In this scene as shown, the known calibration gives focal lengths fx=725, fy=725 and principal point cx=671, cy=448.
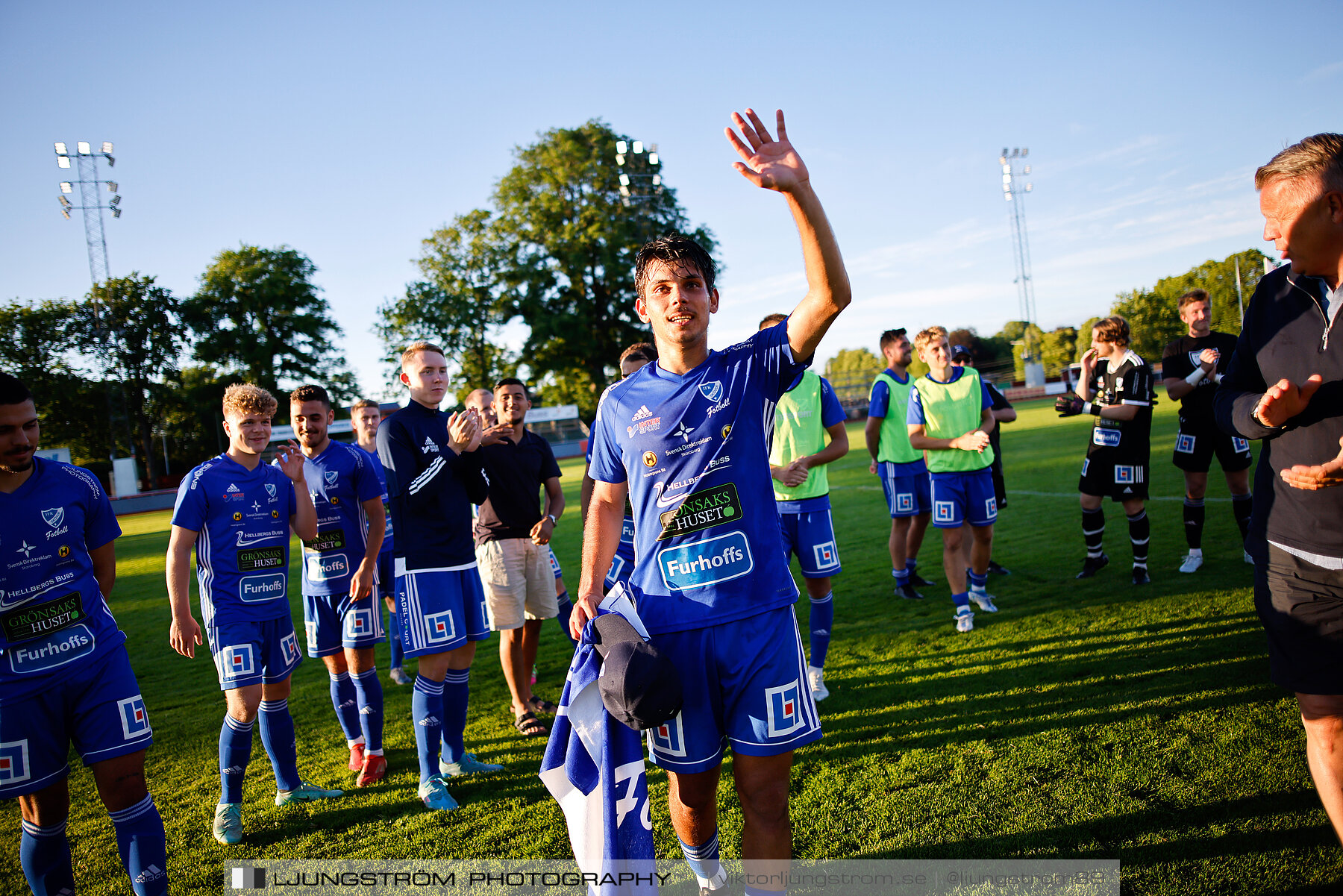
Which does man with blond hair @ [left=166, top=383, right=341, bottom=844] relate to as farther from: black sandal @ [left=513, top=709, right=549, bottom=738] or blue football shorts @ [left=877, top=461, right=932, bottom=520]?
blue football shorts @ [left=877, top=461, right=932, bottom=520]

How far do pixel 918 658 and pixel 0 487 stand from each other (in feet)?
18.1

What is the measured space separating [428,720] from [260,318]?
49.0 m

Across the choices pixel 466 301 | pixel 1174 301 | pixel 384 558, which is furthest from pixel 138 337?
pixel 1174 301

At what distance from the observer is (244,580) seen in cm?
405

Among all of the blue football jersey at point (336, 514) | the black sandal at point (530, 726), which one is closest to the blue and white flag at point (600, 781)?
the black sandal at point (530, 726)

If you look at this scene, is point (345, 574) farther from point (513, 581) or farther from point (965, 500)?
point (965, 500)

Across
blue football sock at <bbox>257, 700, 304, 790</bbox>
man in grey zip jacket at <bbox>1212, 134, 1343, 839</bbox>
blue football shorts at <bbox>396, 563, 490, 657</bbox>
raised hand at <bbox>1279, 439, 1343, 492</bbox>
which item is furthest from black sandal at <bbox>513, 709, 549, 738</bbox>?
raised hand at <bbox>1279, 439, 1343, 492</bbox>

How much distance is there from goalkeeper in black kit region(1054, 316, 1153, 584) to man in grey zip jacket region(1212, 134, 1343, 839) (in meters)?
4.25

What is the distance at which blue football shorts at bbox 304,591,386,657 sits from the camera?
15.2 feet

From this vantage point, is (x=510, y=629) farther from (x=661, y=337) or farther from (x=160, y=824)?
(x=661, y=337)

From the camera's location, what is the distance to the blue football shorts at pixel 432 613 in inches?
168

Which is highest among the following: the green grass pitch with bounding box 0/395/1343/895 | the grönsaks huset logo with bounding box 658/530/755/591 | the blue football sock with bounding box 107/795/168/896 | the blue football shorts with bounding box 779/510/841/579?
the grönsaks huset logo with bounding box 658/530/755/591

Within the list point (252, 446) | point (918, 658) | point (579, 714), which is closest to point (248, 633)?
point (252, 446)

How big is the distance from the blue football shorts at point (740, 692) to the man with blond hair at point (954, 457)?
397cm
